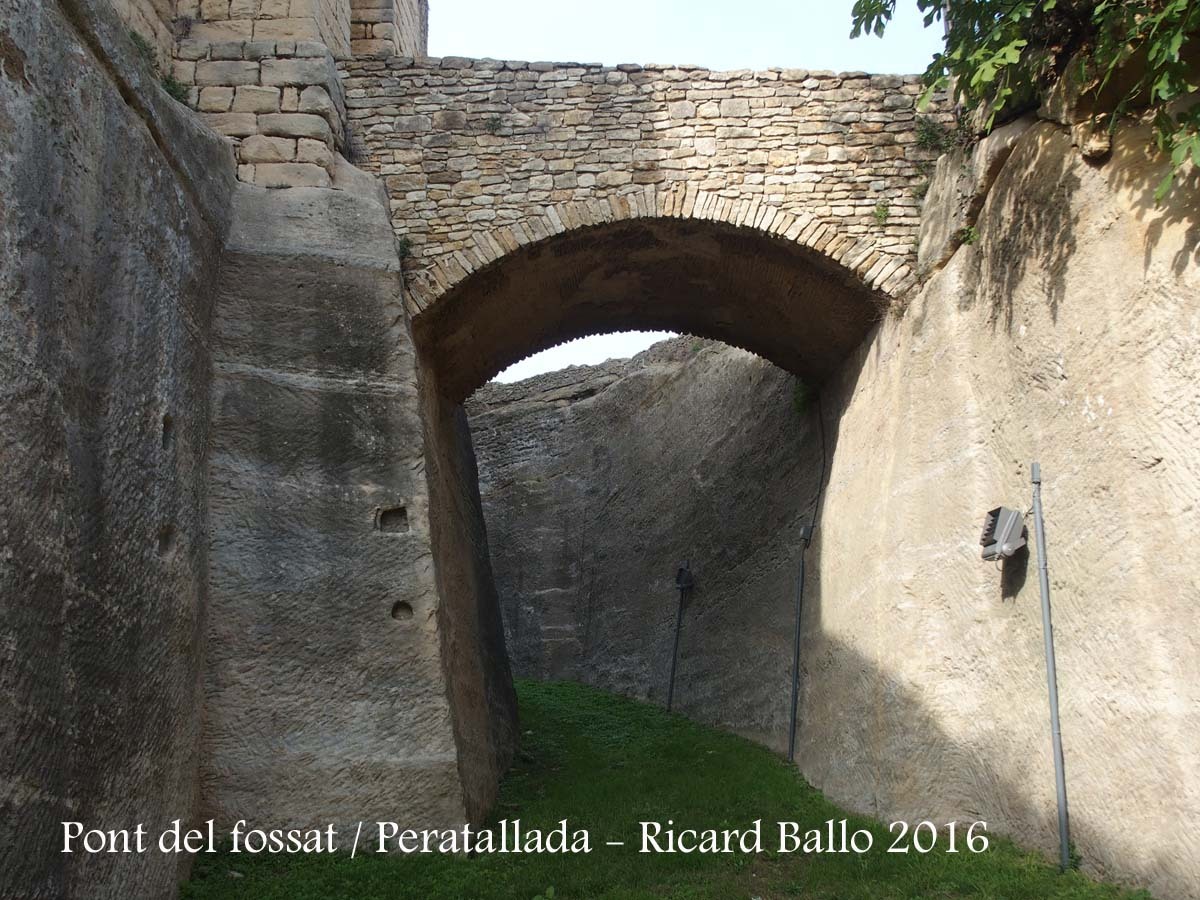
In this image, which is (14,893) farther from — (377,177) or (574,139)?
(574,139)

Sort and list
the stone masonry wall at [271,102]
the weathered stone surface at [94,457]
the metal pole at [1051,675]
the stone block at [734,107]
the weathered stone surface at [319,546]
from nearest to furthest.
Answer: the weathered stone surface at [94,457] → the metal pole at [1051,675] → the weathered stone surface at [319,546] → the stone masonry wall at [271,102] → the stone block at [734,107]

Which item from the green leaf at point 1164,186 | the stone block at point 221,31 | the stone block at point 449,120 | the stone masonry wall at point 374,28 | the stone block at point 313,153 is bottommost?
the green leaf at point 1164,186

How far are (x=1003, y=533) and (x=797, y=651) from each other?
9.77 ft

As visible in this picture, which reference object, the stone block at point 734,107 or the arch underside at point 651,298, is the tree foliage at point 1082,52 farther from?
the arch underside at point 651,298

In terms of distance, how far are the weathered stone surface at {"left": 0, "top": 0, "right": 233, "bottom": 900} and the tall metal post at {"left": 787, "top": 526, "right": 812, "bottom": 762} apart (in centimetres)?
448

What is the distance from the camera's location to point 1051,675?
4.90 m

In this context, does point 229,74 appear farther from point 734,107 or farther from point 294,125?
point 734,107

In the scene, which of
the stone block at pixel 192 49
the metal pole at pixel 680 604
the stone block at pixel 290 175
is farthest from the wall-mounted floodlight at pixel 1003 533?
the stone block at pixel 192 49

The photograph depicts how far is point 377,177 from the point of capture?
6887 mm

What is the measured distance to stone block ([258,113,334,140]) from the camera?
21.7 ft

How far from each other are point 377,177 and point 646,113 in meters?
1.93

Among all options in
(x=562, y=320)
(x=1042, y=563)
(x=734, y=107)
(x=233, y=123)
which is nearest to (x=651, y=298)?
(x=562, y=320)

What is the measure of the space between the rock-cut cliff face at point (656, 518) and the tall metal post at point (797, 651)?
19 centimetres

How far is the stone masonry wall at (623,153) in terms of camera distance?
6.81 meters
